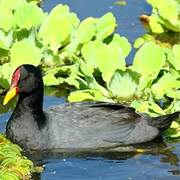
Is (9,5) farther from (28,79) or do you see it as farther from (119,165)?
(119,165)

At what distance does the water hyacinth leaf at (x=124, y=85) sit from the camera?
914cm

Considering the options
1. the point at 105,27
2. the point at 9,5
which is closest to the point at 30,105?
the point at 105,27

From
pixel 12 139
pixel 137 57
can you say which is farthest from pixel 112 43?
pixel 12 139

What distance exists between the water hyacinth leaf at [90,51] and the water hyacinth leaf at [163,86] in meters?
0.90

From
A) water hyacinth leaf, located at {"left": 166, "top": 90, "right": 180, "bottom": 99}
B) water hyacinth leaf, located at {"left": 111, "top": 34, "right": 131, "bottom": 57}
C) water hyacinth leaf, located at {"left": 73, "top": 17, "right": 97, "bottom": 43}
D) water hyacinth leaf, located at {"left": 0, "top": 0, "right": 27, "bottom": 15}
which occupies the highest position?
water hyacinth leaf, located at {"left": 0, "top": 0, "right": 27, "bottom": 15}

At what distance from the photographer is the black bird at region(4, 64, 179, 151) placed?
8.01 m

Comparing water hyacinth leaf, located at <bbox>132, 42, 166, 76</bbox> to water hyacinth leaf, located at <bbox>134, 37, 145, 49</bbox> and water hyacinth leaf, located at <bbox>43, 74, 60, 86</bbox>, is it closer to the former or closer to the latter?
water hyacinth leaf, located at <bbox>43, 74, 60, 86</bbox>

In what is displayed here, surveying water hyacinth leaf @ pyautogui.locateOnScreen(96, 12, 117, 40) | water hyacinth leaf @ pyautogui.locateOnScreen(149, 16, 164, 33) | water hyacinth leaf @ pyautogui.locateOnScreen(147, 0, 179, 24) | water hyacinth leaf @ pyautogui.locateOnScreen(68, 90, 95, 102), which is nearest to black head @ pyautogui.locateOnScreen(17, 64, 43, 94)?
water hyacinth leaf @ pyautogui.locateOnScreen(68, 90, 95, 102)

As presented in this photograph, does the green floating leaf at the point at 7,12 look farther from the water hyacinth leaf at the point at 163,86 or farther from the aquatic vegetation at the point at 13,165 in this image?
the aquatic vegetation at the point at 13,165

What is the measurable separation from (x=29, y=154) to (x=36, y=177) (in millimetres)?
591

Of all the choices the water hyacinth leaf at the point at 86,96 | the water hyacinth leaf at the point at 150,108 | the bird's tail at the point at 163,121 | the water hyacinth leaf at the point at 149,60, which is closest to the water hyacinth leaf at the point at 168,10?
the water hyacinth leaf at the point at 149,60

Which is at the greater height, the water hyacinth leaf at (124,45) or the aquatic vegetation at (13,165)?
the water hyacinth leaf at (124,45)

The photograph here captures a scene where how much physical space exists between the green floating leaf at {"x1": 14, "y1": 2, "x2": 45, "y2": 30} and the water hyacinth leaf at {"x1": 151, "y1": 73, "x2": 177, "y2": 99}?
1939mm

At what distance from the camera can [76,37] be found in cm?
1034
